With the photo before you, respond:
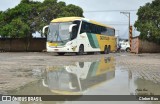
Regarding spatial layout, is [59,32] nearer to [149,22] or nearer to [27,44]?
[149,22]

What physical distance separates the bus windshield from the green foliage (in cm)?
1206

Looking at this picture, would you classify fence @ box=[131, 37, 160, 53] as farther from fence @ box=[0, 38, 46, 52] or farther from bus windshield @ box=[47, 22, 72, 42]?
fence @ box=[0, 38, 46, 52]

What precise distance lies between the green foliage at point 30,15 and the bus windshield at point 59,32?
12.1m

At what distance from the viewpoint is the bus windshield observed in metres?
28.9

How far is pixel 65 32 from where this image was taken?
95.1 feet

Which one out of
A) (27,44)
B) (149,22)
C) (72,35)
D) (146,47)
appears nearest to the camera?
(72,35)

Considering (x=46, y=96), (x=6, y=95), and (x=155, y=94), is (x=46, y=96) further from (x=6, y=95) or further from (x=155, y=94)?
(x=155, y=94)

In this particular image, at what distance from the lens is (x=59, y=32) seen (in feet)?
95.6

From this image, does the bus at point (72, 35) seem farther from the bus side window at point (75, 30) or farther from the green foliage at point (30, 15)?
the green foliage at point (30, 15)

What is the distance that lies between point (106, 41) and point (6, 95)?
1228 inches

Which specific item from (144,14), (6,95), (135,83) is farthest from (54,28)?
(6,95)

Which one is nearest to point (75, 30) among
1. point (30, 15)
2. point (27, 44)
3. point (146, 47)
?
point (146, 47)

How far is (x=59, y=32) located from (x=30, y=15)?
15829mm

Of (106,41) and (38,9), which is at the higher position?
(38,9)
